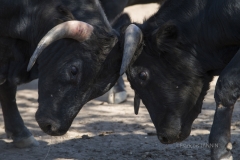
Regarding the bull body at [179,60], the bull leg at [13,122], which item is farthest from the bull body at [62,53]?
the bull leg at [13,122]

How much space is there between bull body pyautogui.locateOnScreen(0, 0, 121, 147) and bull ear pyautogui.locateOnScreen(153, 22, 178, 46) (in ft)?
1.20

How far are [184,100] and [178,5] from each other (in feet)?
2.75

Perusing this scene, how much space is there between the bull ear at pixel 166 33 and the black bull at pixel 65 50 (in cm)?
35

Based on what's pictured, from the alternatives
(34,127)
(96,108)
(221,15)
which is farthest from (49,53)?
(96,108)

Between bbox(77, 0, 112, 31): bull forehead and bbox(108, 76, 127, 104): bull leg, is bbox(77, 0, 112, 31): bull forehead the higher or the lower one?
the higher one

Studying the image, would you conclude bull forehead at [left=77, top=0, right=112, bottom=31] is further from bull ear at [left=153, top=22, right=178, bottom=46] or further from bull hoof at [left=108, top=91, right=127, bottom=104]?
bull hoof at [left=108, top=91, right=127, bottom=104]

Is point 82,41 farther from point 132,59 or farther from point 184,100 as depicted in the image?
point 184,100

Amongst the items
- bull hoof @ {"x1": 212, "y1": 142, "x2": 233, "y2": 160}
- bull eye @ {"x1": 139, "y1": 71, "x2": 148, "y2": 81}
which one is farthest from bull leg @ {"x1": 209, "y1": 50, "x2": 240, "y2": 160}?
bull eye @ {"x1": 139, "y1": 71, "x2": 148, "y2": 81}

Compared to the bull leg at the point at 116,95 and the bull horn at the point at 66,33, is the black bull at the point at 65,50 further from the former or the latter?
the bull leg at the point at 116,95

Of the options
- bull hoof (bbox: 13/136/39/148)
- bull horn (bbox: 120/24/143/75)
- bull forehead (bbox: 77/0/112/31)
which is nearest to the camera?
bull horn (bbox: 120/24/143/75)

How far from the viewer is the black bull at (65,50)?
19.5 ft

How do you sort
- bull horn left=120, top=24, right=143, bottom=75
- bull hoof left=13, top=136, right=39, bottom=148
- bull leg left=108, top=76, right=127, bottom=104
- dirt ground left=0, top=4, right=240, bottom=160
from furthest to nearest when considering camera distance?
1. bull leg left=108, top=76, right=127, bottom=104
2. bull hoof left=13, top=136, right=39, bottom=148
3. dirt ground left=0, top=4, right=240, bottom=160
4. bull horn left=120, top=24, right=143, bottom=75

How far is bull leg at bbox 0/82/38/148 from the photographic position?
730cm

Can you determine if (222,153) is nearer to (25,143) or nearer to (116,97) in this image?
(25,143)
